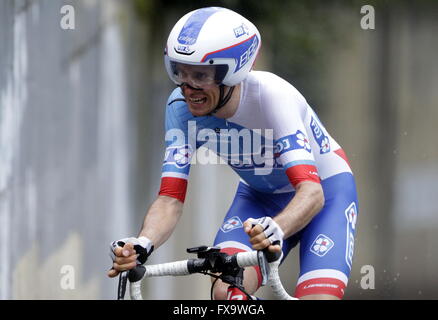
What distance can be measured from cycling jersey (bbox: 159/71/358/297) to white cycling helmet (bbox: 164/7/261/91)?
292 mm

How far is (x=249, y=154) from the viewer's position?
5.20 meters

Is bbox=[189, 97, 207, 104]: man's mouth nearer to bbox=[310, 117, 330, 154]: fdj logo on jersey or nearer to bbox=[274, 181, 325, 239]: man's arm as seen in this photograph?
bbox=[274, 181, 325, 239]: man's arm

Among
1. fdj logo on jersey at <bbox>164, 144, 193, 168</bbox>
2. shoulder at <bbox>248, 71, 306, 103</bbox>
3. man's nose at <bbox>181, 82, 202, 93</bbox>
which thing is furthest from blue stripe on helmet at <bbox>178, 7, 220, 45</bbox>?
fdj logo on jersey at <bbox>164, 144, 193, 168</bbox>

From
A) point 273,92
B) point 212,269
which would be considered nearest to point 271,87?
point 273,92

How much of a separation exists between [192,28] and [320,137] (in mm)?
1141

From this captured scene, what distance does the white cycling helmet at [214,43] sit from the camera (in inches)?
178

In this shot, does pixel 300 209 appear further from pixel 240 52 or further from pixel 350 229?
pixel 240 52

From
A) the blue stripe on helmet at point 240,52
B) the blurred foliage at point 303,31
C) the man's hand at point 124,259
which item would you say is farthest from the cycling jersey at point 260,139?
the blurred foliage at point 303,31

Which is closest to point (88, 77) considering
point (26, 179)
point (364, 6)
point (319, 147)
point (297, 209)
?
point (26, 179)

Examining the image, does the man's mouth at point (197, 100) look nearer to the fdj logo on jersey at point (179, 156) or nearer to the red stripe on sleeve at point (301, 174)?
the fdj logo on jersey at point (179, 156)

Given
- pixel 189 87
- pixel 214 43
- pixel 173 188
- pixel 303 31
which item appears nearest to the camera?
pixel 214 43

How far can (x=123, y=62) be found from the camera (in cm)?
1107

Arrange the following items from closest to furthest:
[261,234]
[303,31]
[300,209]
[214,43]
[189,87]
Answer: [261,234] → [300,209] → [214,43] → [189,87] → [303,31]
